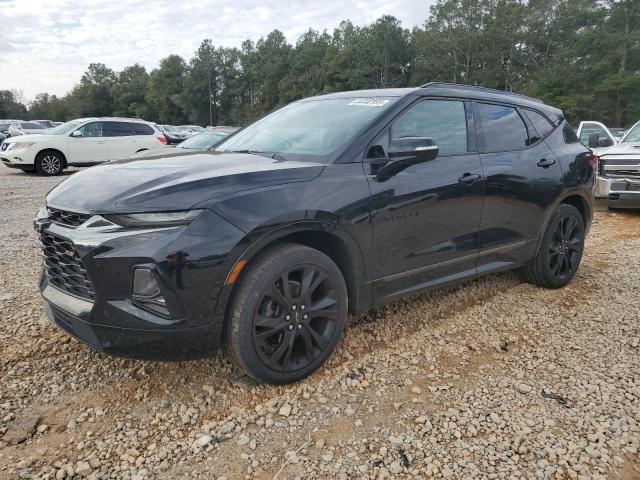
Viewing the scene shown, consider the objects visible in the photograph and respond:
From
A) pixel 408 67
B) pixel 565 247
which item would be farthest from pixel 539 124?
pixel 408 67

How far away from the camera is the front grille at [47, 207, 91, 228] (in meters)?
2.35

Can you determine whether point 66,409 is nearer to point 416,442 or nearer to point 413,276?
point 416,442

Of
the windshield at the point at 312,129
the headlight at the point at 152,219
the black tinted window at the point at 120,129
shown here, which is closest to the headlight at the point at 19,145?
the black tinted window at the point at 120,129

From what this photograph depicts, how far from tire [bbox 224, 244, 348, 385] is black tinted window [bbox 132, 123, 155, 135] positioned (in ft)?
43.7

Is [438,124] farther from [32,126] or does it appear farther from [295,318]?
[32,126]

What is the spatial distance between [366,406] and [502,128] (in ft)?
8.28

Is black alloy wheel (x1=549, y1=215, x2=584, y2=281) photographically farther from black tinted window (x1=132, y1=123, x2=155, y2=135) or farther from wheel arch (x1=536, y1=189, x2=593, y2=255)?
black tinted window (x1=132, y1=123, x2=155, y2=135)

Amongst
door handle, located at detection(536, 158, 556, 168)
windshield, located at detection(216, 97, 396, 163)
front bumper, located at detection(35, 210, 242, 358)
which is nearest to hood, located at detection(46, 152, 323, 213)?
front bumper, located at detection(35, 210, 242, 358)

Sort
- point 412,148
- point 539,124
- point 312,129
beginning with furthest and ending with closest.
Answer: point 539,124
point 312,129
point 412,148

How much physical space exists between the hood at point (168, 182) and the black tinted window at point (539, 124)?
2.38 metres

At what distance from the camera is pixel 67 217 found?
7.98ft

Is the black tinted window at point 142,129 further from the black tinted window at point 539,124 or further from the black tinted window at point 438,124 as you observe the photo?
the black tinted window at point 438,124

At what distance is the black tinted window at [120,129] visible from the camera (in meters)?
14.0

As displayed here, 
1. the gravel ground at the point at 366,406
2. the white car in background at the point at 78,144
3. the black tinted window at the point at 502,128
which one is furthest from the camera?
the white car in background at the point at 78,144
